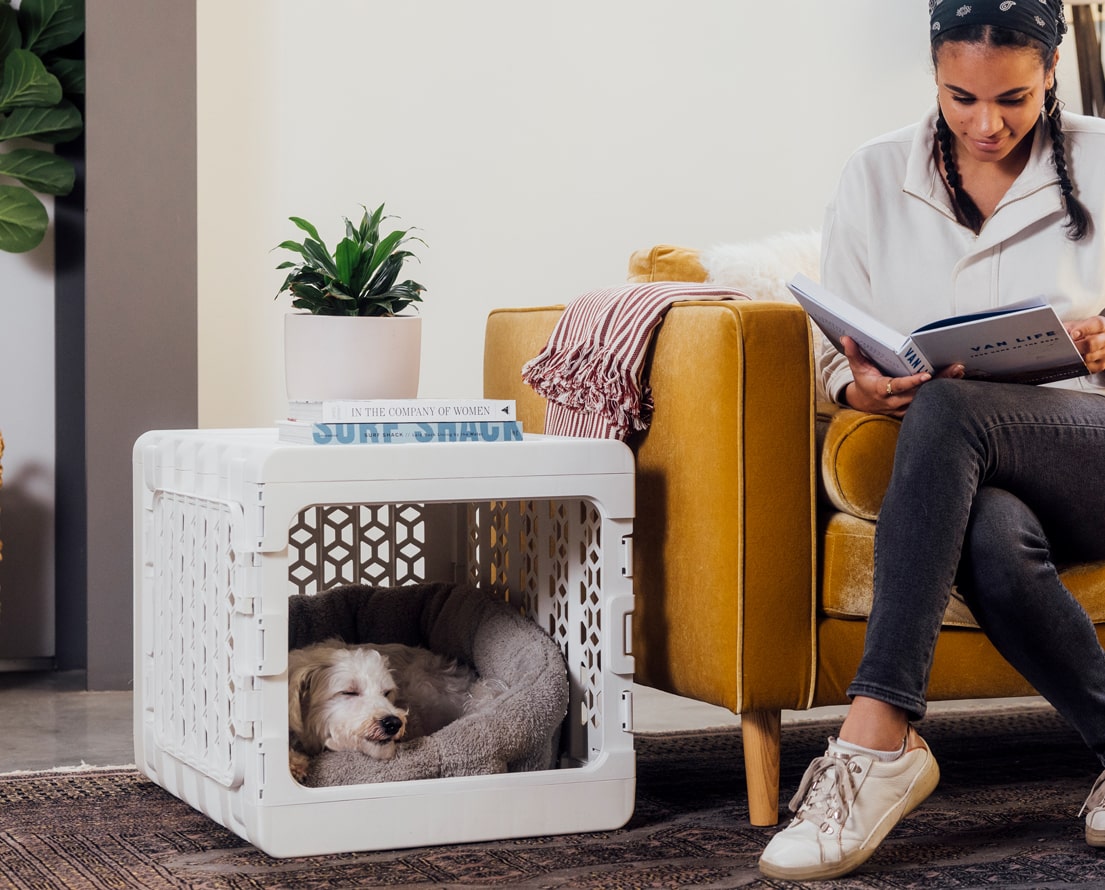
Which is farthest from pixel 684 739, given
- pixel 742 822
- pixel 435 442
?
pixel 435 442

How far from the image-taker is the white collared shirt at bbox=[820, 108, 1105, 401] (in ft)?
5.90

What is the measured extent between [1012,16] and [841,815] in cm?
96

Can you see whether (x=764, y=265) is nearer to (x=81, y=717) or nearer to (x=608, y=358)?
(x=608, y=358)

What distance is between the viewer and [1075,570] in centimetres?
178

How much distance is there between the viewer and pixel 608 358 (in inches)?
70.5

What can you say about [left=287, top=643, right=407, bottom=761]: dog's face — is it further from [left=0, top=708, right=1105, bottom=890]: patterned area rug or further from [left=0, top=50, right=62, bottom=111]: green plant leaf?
[left=0, top=50, right=62, bottom=111]: green plant leaf

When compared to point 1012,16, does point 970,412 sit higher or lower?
lower

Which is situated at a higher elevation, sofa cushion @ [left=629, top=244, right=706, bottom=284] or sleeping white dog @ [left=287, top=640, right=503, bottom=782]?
sofa cushion @ [left=629, top=244, right=706, bottom=284]

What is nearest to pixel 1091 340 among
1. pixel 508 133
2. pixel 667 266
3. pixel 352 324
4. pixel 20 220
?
pixel 667 266

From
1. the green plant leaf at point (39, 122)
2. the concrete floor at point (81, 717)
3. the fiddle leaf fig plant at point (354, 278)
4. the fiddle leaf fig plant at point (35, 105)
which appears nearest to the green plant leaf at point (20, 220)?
the fiddle leaf fig plant at point (35, 105)

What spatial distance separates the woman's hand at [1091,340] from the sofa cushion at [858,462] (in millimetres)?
238

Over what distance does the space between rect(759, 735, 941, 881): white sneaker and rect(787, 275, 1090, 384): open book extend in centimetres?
44

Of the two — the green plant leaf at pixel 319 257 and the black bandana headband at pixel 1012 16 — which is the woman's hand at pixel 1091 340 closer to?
the black bandana headband at pixel 1012 16

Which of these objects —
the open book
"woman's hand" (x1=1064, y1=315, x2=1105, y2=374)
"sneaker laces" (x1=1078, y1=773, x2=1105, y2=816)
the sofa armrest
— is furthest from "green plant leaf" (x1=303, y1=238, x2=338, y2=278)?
"sneaker laces" (x1=1078, y1=773, x2=1105, y2=816)
